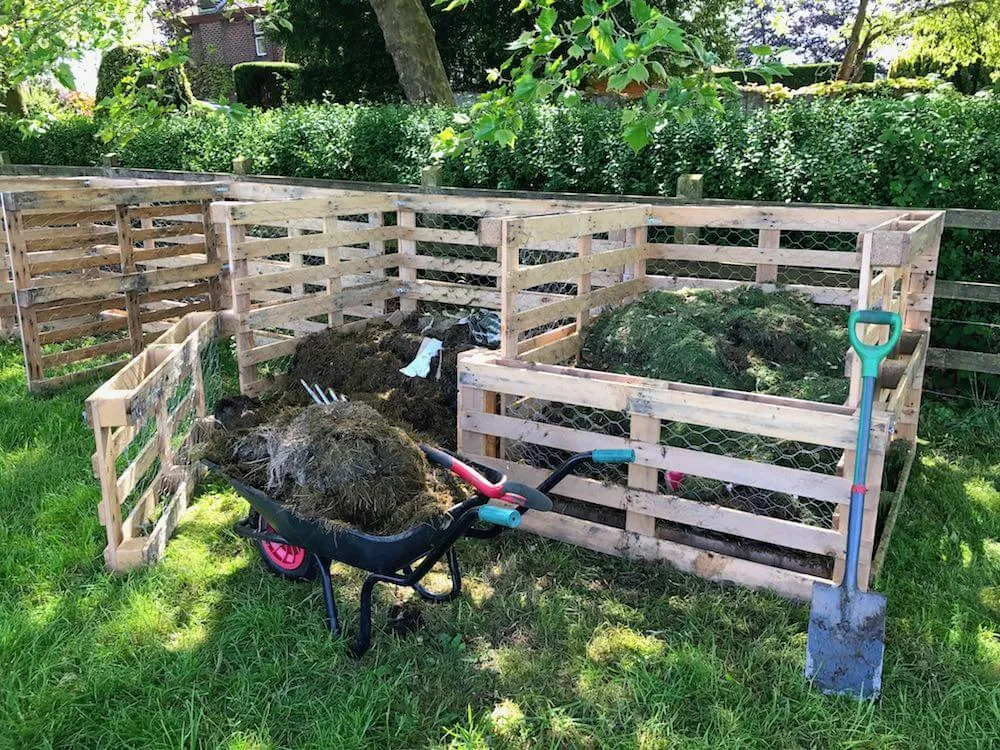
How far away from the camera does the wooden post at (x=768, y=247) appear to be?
523cm

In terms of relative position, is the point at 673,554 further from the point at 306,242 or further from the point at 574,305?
the point at 306,242

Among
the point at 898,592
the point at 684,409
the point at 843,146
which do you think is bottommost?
the point at 898,592

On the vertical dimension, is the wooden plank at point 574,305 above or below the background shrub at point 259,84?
below

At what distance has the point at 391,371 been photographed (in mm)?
5246

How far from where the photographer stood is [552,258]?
21.3ft

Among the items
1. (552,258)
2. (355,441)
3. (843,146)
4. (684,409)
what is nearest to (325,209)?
(552,258)

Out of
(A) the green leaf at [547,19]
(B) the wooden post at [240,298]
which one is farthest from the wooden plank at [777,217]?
(B) the wooden post at [240,298]

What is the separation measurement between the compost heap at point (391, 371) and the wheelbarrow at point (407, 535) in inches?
47.8

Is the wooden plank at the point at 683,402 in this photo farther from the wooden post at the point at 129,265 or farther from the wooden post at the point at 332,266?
the wooden post at the point at 129,265

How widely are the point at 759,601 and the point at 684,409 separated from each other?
84cm

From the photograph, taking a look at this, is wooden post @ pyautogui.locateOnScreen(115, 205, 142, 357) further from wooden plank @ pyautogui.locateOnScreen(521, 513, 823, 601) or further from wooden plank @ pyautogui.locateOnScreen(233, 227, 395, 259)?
wooden plank @ pyautogui.locateOnScreen(521, 513, 823, 601)

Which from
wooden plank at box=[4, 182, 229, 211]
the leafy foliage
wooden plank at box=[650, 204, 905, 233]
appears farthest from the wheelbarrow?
wooden plank at box=[4, 182, 229, 211]

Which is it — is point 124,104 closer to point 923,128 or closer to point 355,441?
point 355,441

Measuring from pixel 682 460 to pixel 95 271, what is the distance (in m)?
6.26
